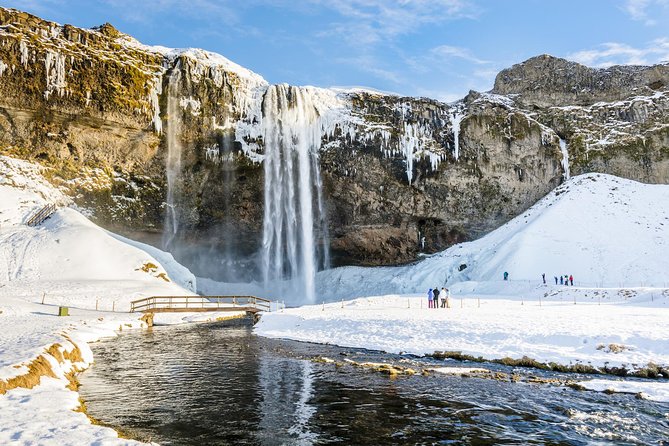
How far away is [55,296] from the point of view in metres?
31.8

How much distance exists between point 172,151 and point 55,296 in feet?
72.0

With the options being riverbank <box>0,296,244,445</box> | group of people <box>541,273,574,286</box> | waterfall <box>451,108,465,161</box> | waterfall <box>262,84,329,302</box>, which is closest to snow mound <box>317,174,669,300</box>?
group of people <box>541,273,574,286</box>

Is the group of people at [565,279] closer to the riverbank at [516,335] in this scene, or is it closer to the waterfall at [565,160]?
the riverbank at [516,335]

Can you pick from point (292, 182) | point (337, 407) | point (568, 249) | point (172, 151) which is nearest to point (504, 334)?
point (337, 407)

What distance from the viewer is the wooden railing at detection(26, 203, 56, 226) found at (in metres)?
41.5

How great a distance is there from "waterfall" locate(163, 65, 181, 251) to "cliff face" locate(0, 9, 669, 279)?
0.16 meters

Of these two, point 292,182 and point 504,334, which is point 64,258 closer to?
point 292,182

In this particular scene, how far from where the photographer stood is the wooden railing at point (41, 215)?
41531 mm

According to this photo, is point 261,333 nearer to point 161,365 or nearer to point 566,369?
point 161,365

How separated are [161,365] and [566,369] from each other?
540 inches

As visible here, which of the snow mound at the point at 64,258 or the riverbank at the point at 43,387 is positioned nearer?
the riverbank at the point at 43,387

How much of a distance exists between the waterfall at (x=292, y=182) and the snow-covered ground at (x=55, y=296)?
509 inches

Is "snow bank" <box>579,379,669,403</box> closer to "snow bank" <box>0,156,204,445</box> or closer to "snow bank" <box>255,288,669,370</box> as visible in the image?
"snow bank" <box>255,288,669,370</box>

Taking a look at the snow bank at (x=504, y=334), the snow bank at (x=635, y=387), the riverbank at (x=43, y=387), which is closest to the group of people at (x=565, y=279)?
the snow bank at (x=504, y=334)
